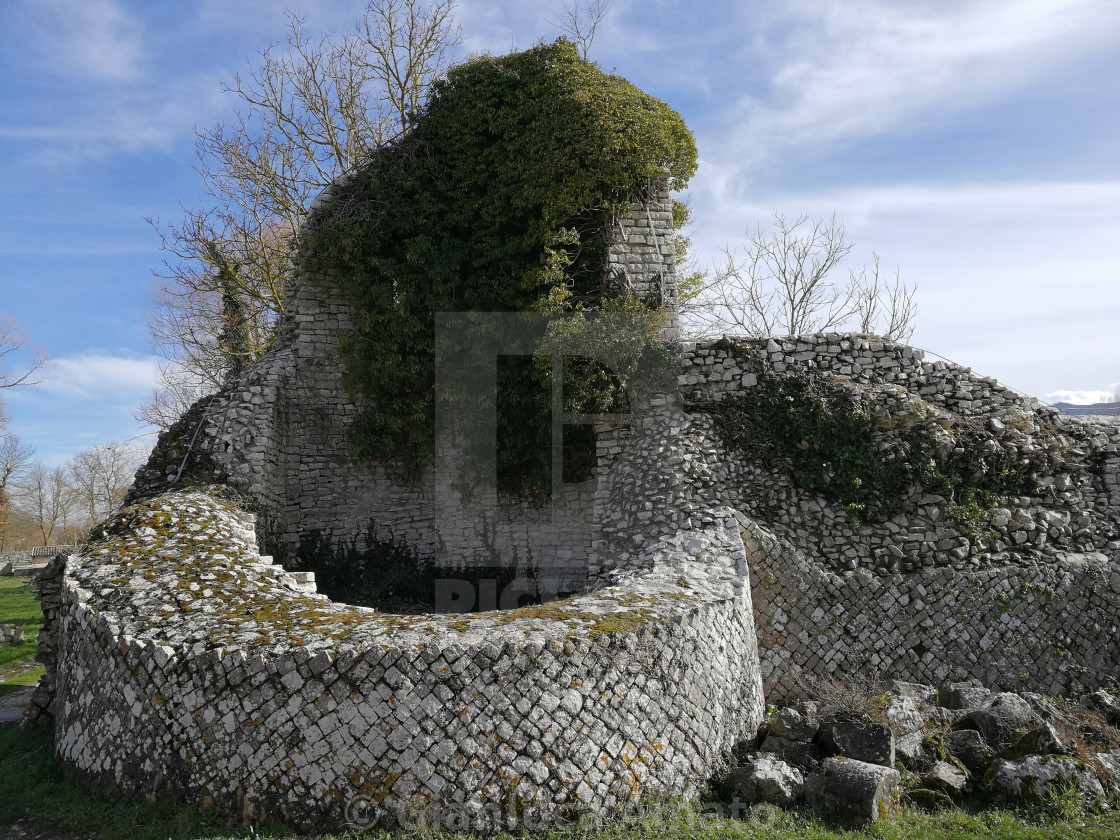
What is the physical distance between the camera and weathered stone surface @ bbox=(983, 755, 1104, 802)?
229 inches

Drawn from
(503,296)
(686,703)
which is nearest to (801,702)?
(686,703)

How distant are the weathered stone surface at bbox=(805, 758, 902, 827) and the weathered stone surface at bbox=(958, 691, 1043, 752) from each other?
1.55m

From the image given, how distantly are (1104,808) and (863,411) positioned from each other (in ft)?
16.6

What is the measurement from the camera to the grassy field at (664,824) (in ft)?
16.6

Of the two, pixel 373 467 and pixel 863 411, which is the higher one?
pixel 863 411

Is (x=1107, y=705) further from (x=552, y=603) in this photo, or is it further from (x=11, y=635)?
(x=11, y=635)

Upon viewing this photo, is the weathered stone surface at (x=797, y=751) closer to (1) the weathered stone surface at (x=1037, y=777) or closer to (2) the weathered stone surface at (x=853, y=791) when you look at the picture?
(2) the weathered stone surface at (x=853, y=791)

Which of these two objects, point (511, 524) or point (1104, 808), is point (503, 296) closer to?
point (511, 524)

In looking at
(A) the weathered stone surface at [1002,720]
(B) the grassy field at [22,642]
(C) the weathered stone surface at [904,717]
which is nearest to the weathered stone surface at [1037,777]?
(A) the weathered stone surface at [1002,720]

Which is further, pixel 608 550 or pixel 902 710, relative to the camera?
pixel 608 550

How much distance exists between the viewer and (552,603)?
21.6ft

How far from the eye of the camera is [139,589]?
673 cm

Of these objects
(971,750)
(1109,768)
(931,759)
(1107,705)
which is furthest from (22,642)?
(1107,705)

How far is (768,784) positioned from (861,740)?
974 millimetres
